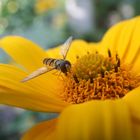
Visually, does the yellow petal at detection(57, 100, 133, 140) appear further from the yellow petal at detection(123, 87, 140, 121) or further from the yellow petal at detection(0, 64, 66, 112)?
the yellow petal at detection(0, 64, 66, 112)

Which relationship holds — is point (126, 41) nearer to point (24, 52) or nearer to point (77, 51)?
point (77, 51)

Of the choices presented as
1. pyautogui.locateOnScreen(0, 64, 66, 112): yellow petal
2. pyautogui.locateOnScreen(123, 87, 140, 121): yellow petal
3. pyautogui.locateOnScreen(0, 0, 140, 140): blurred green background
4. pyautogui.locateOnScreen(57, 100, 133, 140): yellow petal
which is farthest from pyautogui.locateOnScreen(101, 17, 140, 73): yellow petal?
pyautogui.locateOnScreen(0, 0, 140, 140): blurred green background

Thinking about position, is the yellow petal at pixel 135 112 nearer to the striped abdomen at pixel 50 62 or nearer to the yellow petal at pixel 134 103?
the yellow petal at pixel 134 103

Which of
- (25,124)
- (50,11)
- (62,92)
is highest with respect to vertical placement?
(50,11)

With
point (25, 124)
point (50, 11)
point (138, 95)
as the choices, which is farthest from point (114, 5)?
point (138, 95)

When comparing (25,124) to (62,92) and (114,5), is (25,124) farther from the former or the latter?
(114,5)

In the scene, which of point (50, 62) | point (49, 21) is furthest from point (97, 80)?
point (49, 21)

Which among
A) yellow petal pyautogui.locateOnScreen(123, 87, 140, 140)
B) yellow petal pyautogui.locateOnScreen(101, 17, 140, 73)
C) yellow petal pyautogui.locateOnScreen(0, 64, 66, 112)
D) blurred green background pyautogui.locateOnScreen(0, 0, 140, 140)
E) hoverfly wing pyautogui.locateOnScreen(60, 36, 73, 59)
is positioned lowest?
yellow petal pyautogui.locateOnScreen(123, 87, 140, 140)
